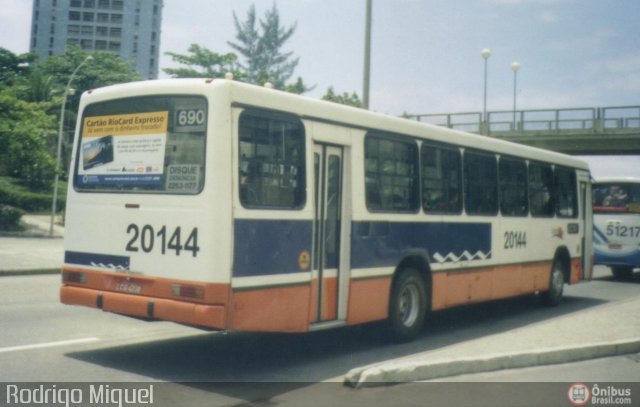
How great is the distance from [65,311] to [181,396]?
5140 millimetres

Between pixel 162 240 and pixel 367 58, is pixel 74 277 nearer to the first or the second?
pixel 162 240

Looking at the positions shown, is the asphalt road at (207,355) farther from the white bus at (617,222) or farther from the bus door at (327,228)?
the white bus at (617,222)

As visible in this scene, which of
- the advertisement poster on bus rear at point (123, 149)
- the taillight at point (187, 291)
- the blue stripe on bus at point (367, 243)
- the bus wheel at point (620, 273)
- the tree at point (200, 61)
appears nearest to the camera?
the taillight at point (187, 291)

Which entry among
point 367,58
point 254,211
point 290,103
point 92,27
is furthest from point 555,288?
point 92,27

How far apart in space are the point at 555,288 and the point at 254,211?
9.01 metres

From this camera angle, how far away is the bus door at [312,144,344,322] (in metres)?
8.28

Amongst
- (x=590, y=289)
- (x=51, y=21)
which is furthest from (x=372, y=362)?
(x=51, y=21)

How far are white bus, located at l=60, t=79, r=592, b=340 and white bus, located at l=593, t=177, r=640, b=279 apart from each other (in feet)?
39.6

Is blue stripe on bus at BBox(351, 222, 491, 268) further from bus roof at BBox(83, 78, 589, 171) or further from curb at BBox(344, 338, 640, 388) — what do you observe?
curb at BBox(344, 338, 640, 388)

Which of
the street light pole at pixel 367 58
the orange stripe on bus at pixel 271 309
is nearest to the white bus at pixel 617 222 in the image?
the street light pole at pixel 367 58

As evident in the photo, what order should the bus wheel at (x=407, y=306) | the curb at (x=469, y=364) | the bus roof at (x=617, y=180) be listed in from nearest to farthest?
the curb at (x=469, y=364)
the bus wheel at (x=407, y=306)
the bus roof at (x=617, y=180)

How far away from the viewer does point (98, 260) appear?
802 centimetres

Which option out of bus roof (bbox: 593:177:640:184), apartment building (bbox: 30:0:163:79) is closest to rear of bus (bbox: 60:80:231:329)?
bus roof (bbox: 593:177:640:184)

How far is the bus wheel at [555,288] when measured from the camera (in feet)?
46.6
